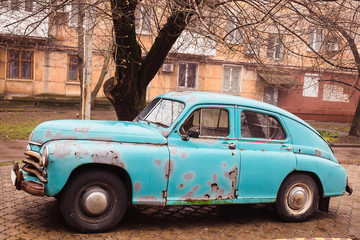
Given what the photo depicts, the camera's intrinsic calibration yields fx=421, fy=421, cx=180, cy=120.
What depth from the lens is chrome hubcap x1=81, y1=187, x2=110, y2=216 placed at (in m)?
5.20

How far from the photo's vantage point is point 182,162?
18.4 feet

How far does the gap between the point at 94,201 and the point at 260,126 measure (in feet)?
8.86

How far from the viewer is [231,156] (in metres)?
5.92

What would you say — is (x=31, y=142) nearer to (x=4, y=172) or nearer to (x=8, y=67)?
(x=4, y=172)

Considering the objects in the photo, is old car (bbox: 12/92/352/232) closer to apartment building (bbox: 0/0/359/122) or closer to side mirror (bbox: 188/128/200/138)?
side mirror (bbox: 188/128/200/138)

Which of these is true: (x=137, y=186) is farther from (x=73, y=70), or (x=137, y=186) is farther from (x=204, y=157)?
(x=73, y=70)

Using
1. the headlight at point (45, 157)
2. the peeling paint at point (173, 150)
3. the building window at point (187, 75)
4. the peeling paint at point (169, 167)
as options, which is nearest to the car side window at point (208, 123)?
the peeling paint at point (173, 150)

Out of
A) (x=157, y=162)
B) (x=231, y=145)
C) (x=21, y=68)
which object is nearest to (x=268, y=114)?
(x=231, y=145)

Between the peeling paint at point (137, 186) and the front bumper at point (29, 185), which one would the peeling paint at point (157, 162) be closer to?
the peeling paint at point (137, 186)

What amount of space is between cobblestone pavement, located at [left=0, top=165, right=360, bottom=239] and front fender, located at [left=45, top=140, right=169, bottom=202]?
552 mm

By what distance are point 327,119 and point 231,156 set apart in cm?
2679

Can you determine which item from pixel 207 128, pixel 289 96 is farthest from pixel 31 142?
pixel 289 96

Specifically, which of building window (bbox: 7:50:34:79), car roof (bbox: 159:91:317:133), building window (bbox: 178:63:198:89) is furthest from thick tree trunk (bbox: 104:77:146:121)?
building window (bbox: 178:63:198:89)

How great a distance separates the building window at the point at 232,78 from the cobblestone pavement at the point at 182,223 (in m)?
21.7
